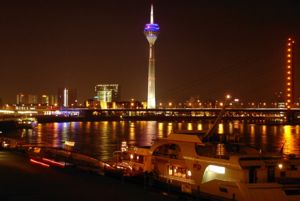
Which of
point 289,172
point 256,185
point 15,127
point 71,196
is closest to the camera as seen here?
point 71,196

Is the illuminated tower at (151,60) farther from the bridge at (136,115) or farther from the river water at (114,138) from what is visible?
the river water at (114,138)

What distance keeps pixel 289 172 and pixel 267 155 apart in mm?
574

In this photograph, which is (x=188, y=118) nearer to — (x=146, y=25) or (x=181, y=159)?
(x=146, y=25)

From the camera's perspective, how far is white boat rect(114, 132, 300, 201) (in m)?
9.61

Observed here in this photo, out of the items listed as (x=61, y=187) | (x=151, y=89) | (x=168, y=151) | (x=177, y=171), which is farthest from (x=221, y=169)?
(x=151, y=89)

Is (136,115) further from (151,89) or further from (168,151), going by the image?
(168,151)

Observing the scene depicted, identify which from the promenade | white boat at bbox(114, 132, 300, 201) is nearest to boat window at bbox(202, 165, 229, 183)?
white boat at bbox(114, 132, 300, 201)

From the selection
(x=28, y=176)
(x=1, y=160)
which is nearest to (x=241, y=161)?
(x=28, y=176)

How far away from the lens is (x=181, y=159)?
11398 mm

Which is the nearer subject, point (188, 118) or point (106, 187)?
point (106, 187)

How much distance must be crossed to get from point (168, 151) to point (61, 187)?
3.35 meters

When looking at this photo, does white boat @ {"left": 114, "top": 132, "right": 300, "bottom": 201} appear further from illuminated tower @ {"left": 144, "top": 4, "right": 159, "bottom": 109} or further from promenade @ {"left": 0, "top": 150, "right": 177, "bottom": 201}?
illuminated tower @ {"left": 144, "top": 4, "right": 159, "bottom": 109}

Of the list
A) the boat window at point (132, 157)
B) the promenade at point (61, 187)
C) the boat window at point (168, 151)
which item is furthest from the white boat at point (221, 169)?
the promenade at point (61, 187)

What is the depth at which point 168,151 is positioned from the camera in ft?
39.8
